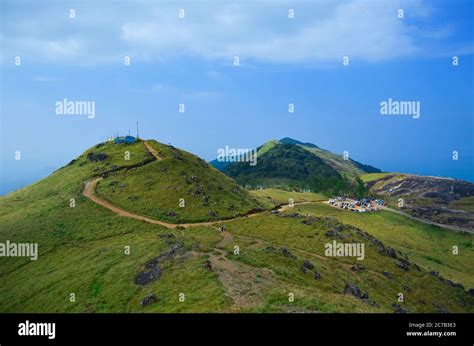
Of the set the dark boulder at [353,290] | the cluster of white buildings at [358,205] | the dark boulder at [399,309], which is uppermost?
the cluster of white buildings at [358,205]

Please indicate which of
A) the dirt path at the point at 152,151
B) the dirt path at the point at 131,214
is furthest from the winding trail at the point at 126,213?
the dirt path at the point at 152,151

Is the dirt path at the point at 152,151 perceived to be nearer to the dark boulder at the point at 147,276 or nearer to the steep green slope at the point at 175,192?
the steep green slope at the point at 175,192

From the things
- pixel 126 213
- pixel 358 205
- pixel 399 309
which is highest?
pixel 126 213

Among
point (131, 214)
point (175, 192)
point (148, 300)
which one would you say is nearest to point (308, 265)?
point (148, 300)

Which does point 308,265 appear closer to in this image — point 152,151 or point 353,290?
point 353,290

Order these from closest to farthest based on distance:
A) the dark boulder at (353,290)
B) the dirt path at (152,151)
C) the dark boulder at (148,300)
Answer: the dark boulder at (148,300), the dark boulder at (353,290), the dirt path at (152,151)

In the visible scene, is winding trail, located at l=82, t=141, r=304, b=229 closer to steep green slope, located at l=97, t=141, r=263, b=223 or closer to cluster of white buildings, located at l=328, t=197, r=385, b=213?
steep green slope, located at l=97, t=141, r=263, b=223

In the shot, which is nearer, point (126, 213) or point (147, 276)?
point (147, 276)

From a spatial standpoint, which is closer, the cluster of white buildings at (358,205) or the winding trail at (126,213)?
the winding trail at (126,213)

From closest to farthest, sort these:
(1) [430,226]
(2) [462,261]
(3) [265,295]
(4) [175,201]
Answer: (3) [265,295]
(4) [175,201]
(2) [462,261]
(1) [430,226]
